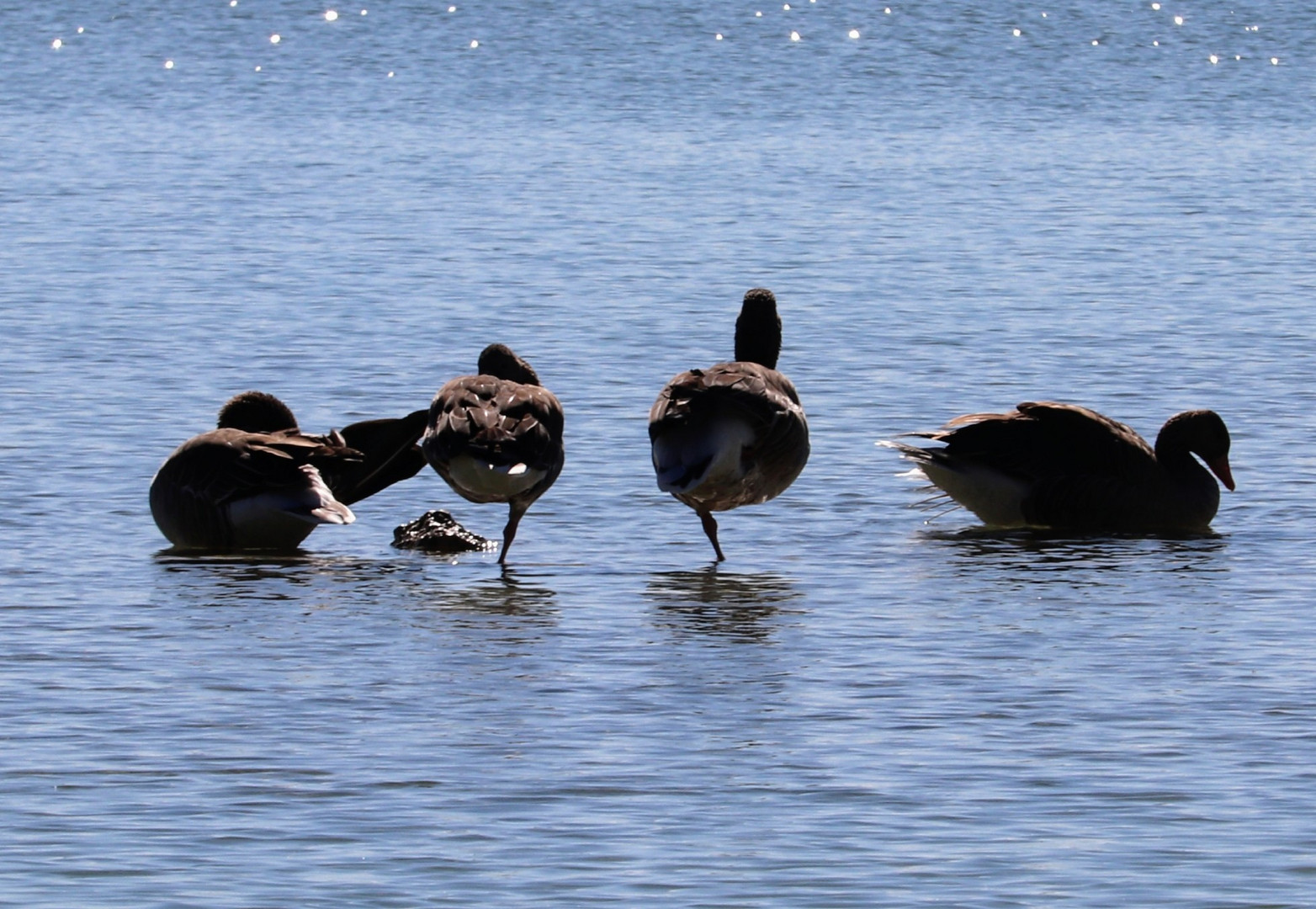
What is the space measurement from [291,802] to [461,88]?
46.5 meters

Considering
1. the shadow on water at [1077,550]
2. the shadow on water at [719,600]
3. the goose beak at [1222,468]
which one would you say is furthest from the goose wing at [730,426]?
the goose beak at [1222,468]

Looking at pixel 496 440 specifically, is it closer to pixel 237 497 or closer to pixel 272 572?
pixel 272 572

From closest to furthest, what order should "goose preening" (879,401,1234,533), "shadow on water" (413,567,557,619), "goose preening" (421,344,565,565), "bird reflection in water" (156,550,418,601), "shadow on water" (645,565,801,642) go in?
"shadow on water" (645,565,801,642) < "shadow on water" (413,567,557,619) < "bird reflection in water" (156,550,418,601) < "goose preening" (421,344,565,565) < "goose preening" (879,401,1234,533)

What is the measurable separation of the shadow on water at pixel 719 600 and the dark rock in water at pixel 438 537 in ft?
4.52

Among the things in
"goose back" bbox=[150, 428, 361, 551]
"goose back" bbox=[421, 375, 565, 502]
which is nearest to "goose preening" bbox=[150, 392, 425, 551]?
"goose back" bbox=[150, 428, 361, 551]

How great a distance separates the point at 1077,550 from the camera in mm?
13984

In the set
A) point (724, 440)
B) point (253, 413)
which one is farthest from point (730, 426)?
point (253, 413)

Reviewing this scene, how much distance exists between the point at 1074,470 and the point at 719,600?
298 centimetres

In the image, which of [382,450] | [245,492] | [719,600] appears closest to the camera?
[719,600]

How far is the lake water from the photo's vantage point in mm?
8156

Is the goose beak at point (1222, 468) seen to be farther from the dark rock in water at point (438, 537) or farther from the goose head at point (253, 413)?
the goose head at point (253, 413)

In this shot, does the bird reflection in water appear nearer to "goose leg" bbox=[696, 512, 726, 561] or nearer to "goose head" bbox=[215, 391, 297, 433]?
"goose head" bbox=[215, 391, 297, 433]

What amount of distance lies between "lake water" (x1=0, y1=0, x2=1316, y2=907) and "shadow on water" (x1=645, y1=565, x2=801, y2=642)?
0.04 metres

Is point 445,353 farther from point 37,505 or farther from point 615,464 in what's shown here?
point 37,505
